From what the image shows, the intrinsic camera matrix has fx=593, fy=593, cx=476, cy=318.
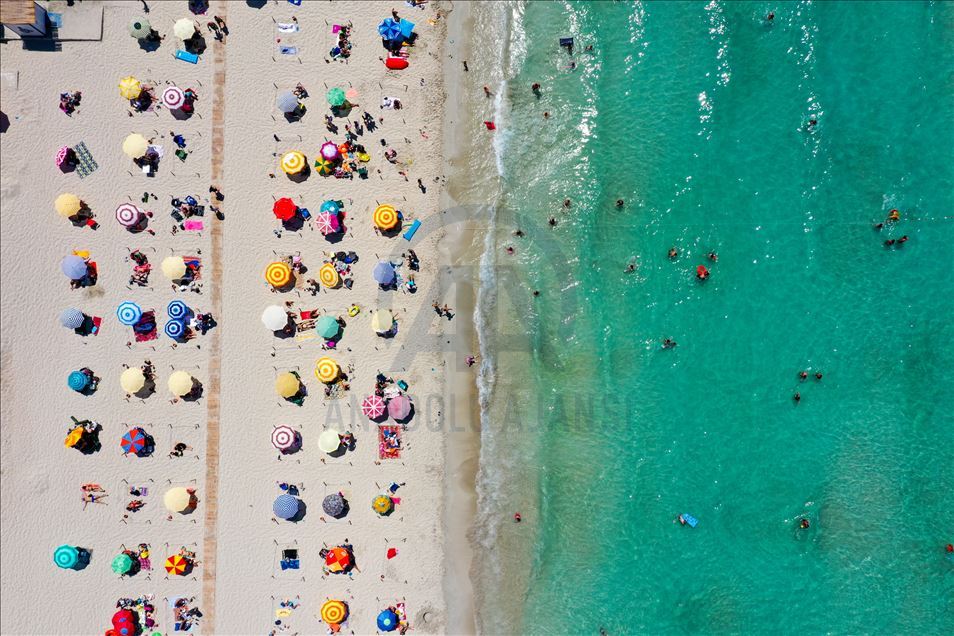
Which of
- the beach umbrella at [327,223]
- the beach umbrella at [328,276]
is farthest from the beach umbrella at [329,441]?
the beach umbrella at [327,223]

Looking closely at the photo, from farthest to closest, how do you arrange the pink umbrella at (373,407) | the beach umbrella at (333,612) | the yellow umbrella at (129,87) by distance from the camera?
the yellow umbrella at (129,87)
the pink umbrella at (373,407)
the beach umbrella at (333,612)

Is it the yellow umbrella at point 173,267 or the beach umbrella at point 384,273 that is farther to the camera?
the yellow umbrella at point 173,267

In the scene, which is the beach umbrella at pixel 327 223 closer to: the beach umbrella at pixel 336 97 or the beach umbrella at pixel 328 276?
the beach umbrella at pixel 328 276

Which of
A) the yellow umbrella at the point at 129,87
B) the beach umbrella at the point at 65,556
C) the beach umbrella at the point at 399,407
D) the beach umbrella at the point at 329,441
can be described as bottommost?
the beach umbrella at the point at 65,556

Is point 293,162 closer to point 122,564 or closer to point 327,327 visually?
point 327,327

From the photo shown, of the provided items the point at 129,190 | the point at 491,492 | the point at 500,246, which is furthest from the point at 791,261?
the point at 129,190

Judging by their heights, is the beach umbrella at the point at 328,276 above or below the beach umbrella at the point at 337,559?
above
